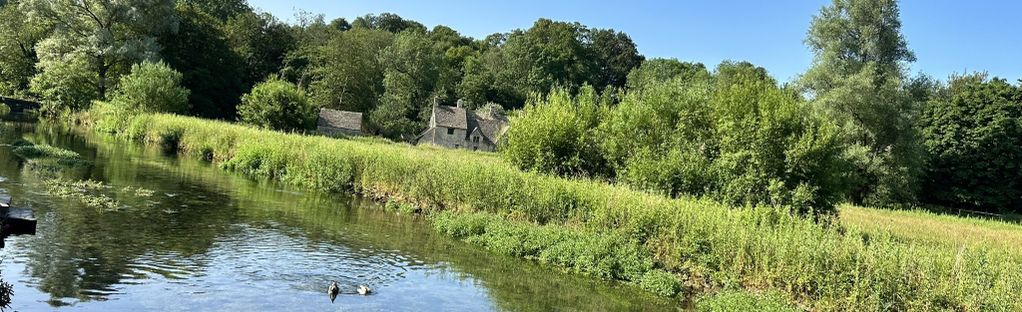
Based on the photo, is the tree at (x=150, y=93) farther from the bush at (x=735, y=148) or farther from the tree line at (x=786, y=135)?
the bush at (x=735, y=148)

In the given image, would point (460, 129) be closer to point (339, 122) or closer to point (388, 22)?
point (339, 122)

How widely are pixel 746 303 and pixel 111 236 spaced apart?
1391 cm

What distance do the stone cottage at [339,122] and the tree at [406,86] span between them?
6.99 metres

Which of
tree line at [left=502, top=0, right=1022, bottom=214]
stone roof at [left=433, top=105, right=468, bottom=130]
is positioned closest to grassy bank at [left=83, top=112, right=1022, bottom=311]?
tree line at [left=502, top=0, right=1022, bottom=214]

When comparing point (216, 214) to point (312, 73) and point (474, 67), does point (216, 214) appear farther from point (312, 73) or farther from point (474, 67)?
point (474, 67)

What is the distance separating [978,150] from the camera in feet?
169

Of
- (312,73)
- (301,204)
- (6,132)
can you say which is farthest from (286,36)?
(301,204)

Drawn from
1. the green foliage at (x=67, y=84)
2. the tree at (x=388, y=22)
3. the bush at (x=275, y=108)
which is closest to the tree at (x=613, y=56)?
the tree at (x=388, y=22)

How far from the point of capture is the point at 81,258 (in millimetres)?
12836

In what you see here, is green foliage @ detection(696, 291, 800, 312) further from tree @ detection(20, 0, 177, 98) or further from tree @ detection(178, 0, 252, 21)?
tree @ detection(178, 0, 252, 21)

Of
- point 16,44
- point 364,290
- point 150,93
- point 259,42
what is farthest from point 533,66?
point 364,290

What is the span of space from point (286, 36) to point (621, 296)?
90.9 m

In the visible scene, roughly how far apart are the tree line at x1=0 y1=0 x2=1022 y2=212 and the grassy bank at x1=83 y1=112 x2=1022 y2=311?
358 cm

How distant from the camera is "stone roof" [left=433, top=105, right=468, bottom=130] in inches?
3157
